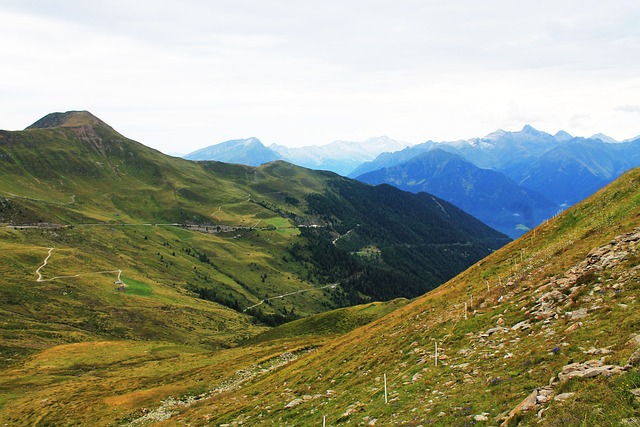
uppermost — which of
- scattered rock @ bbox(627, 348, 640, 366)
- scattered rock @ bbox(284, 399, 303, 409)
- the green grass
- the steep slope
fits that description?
scattered rock @ bbox(627, 348, 640, 366)

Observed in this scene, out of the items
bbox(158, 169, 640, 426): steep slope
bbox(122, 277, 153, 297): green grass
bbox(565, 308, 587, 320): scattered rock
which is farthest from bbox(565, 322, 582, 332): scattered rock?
bbox(122, 277, 153, 297): green grass

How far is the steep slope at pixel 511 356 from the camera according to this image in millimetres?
14859

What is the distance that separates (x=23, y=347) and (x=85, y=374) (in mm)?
32722

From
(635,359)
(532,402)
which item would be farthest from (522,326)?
(635,359)

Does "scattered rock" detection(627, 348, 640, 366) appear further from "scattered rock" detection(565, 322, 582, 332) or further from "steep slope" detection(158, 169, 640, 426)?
"scattered rock" detection(565, 322, 582, 332)

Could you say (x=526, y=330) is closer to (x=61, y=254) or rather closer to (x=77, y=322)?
(x=77, y=322)

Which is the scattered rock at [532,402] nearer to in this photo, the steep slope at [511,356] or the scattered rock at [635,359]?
the steep slope at [511,356]

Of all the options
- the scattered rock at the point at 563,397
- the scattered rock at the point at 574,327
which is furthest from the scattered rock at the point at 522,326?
the scattered rock at the point at 563,397

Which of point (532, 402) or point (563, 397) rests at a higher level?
point (563, 397)

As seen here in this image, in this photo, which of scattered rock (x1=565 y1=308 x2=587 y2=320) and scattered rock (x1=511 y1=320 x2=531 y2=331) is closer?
scattered rock (x1=565 y1=308 x2=587 y2=320)

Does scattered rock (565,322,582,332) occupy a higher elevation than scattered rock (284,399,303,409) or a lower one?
higher

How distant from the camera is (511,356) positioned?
69.6 feet

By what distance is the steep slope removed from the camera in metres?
14.9

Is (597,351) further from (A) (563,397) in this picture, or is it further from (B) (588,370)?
(A) (563,397)
